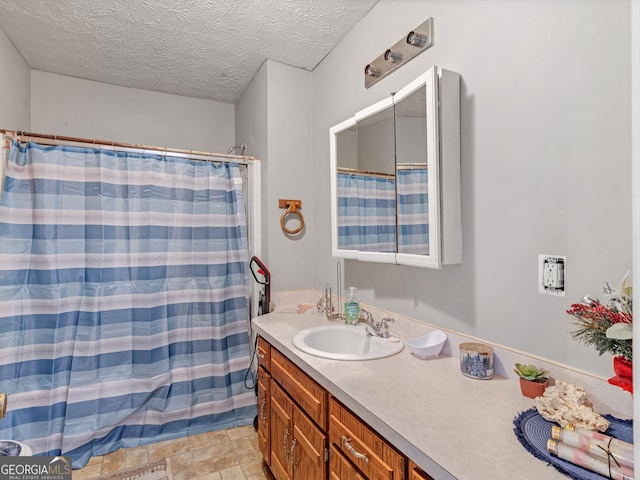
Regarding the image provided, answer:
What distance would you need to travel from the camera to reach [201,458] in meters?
2.10

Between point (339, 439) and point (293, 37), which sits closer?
point (339, 439)

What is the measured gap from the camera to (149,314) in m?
2.30

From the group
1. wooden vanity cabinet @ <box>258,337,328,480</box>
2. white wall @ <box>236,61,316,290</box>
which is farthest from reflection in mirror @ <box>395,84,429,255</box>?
white wall @ <box>236,61,316,290</box>

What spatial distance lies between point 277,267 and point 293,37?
1.55 meters

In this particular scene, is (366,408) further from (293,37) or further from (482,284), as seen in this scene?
(293,37)

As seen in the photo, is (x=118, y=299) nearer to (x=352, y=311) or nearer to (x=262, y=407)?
(x=262, y=407)

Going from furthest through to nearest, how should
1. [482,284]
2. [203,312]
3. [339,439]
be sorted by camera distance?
1. [203,312]
2. [482,284]
3. [339,439]

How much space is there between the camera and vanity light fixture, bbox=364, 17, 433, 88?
5.04 ft

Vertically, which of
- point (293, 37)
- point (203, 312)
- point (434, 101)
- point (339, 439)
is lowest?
point (339, 439)

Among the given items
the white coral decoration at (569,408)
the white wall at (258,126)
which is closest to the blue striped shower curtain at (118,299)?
the white wall at (258,126)

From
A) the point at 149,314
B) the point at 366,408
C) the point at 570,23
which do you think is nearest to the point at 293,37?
the point at 570,23

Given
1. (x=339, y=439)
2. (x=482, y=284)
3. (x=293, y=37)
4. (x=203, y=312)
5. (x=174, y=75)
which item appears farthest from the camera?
(x=174, y=75)

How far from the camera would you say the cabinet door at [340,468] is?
1.11 meters

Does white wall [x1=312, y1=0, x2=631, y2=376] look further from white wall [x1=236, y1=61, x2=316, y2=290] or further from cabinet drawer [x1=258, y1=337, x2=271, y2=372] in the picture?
white wall [x1=236, y1=61, x2=316, y2=290]
